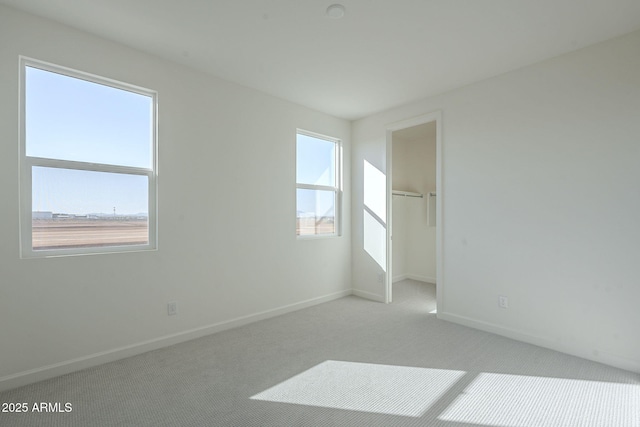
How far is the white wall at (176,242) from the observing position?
85.2 inches

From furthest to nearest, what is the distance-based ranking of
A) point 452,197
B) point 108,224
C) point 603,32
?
point 452,197
point 108,224
point 603,32

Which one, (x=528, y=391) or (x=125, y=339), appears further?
(x=125, y=339)

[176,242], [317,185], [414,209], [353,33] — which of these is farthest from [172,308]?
[414,209]

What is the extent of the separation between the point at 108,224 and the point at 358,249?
10.2 ft

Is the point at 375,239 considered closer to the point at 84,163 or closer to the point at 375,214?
the point at 375,214

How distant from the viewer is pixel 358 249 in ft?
15.1

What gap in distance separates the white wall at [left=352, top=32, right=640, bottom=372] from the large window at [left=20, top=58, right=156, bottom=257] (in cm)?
314

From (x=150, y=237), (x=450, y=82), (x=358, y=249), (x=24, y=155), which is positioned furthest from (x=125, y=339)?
(x=450, y=82)

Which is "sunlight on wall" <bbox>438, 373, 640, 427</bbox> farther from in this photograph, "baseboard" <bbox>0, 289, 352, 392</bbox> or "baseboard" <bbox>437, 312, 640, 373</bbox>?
"baseboard" <bbox>0, 289, 352, 392</bbox>

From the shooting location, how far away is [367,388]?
215 cm

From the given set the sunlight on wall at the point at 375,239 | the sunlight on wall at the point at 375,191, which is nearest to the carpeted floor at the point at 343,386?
the sunlight on wall at the point at 375,239

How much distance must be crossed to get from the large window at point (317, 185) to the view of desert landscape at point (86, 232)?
1874mm

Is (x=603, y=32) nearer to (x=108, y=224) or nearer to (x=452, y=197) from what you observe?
(x=452, y=197)

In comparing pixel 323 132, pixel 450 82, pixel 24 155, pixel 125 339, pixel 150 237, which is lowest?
pixel 125 339
